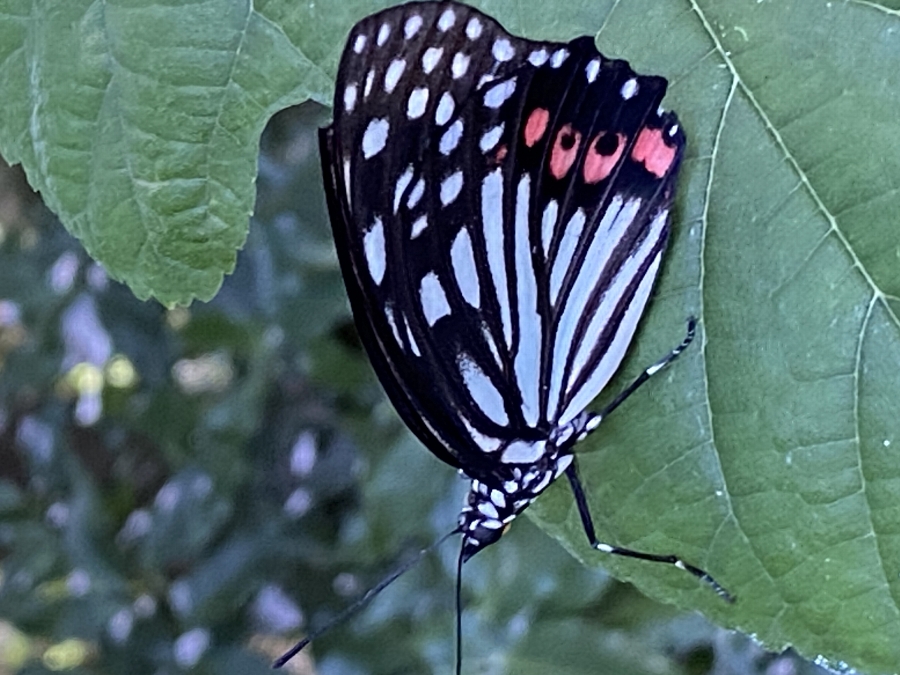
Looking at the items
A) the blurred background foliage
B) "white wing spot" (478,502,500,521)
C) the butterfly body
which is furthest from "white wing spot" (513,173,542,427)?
the blurred background foliage

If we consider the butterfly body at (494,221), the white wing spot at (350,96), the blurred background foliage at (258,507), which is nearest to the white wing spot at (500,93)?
the butterfly body at (494,221)

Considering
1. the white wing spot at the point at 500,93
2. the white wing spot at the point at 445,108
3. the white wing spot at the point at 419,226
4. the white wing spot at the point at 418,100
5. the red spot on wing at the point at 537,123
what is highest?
the white wing spot at the point at 418,100

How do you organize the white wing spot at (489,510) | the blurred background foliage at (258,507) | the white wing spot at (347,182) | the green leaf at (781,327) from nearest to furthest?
1. the green leaf at (781,327)
2. the white wing spot at (347,182)
3. the white wing spot at (489,510)
4. the blurred background foliage at (258,507)

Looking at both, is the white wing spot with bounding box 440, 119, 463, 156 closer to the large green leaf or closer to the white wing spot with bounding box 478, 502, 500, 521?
the large green leaf

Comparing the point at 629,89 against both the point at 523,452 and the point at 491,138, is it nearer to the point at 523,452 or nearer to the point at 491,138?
the point at 491,138

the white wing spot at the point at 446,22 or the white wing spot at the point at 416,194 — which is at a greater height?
the white wing spot at the point at 446,22

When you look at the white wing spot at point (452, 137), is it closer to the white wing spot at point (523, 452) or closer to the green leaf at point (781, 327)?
the green leaf at point (781, 327)
